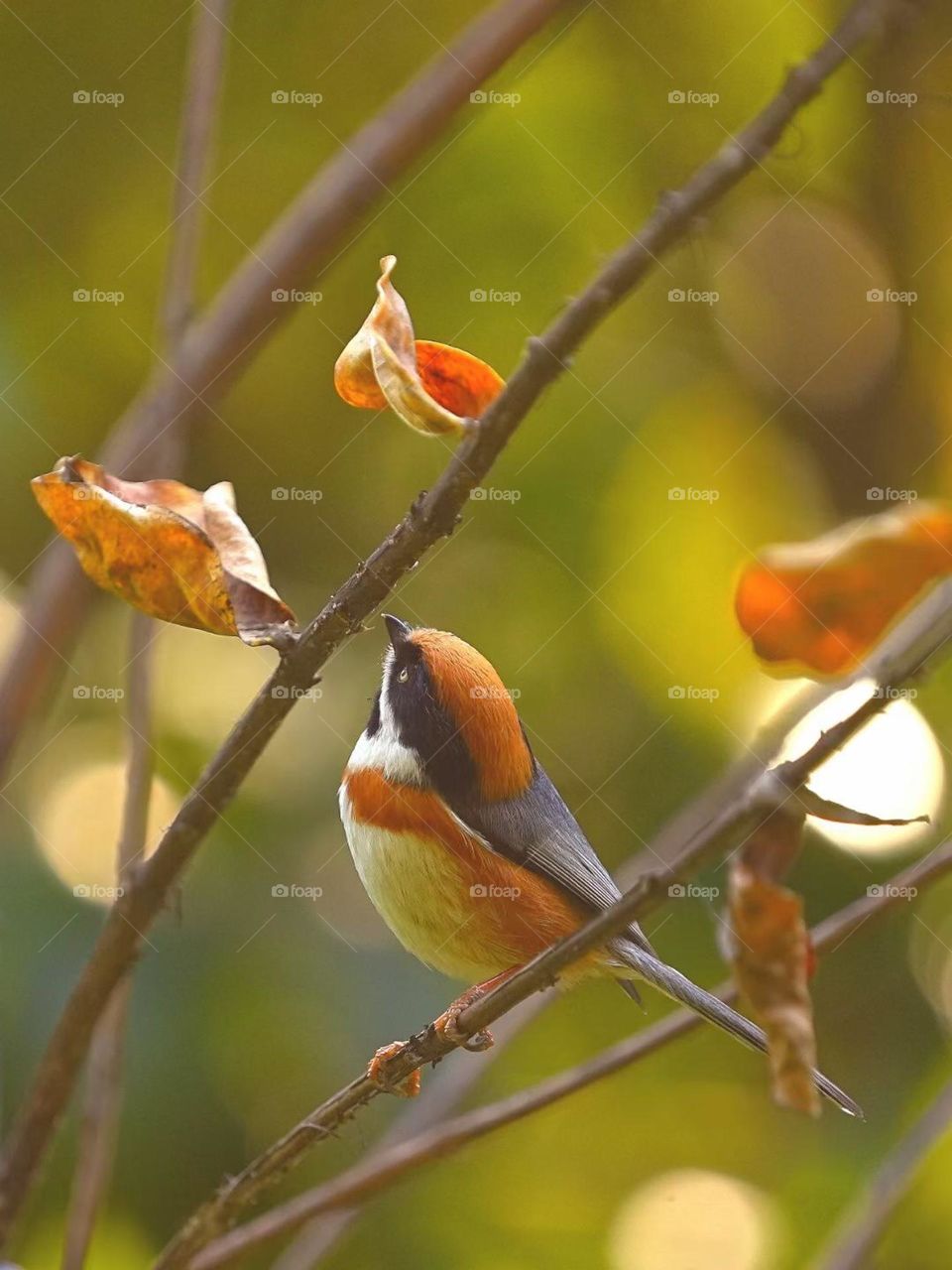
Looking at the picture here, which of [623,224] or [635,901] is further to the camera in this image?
[623,224]

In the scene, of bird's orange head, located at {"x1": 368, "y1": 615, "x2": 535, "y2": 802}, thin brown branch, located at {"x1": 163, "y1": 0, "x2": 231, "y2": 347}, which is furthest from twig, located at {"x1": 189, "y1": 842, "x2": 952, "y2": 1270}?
thin brown branch, located at {"x1": 163, "y1": 0, "x2": 231, "y2": 347}

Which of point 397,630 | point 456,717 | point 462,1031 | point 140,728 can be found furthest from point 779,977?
point 397,630

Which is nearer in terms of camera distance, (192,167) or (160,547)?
(160,547)

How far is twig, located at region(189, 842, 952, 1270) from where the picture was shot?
1.45 meters

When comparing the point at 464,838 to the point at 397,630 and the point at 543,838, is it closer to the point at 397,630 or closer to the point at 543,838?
the point at 543,838

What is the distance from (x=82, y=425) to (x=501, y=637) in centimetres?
109

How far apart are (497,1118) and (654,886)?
2.11 ft

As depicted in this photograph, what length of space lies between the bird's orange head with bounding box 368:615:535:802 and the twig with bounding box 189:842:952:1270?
67 centimetres

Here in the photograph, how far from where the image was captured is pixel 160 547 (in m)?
1.28

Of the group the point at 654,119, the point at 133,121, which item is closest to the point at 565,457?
the point at 654,119

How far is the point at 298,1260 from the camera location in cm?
192

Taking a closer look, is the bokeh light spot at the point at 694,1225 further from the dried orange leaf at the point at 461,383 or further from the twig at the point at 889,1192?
the dried orange leaf at the point at 461,383

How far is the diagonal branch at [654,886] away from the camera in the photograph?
0.95m

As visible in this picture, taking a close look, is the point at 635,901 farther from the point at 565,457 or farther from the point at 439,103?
the point at 565,457
